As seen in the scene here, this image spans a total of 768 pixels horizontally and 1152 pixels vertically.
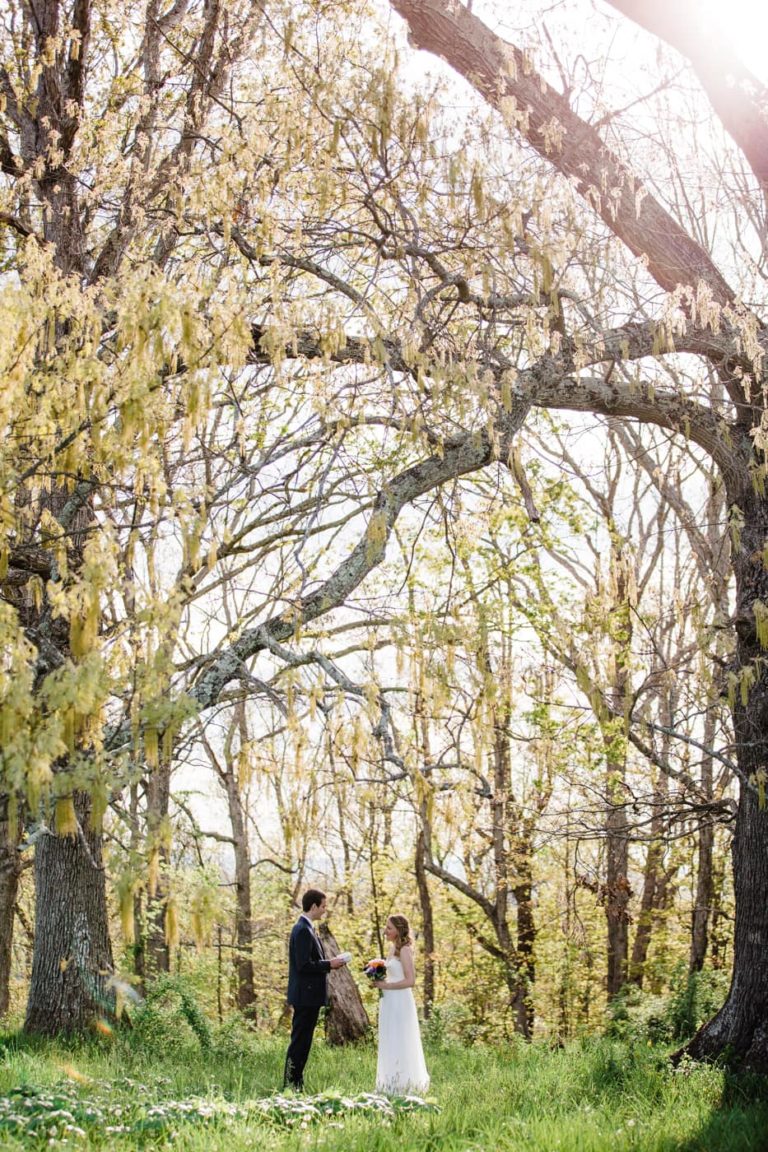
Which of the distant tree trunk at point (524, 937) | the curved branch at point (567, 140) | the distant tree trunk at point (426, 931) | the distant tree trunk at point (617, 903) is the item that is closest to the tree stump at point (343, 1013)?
the distant tree trunk at point (617, 903)

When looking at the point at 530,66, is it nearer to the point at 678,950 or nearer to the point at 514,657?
the point at 514,657

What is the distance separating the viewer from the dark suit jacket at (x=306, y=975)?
6.65 metres

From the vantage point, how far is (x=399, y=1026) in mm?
7102

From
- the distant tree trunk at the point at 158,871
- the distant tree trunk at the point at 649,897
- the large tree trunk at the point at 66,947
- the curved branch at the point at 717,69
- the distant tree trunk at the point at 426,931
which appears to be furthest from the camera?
the distant tree trunk at the point at 426,931

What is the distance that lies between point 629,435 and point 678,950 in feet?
25.0

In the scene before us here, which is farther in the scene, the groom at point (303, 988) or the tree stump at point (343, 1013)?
the tree stump at point (343, 1013)

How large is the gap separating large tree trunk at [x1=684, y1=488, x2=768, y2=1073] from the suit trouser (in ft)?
8.48

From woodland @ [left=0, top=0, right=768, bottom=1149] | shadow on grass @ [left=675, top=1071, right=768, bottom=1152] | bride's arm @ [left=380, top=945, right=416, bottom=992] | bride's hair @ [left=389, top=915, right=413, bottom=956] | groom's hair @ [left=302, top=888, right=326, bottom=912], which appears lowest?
shadow on grass @ [left=675, top=1071, right=768, bottom=1152]

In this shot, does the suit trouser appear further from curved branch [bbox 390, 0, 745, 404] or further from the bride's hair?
curved branch [bbox 390, 0, 745, 404]

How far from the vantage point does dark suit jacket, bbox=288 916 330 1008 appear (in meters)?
6.65

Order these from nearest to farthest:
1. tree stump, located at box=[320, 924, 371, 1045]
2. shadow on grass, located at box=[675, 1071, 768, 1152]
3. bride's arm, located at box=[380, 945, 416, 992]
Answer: shadow on grass, located at box=[675, 1071, 768, 1152], bride's arm, located at box=[380, 945, 416, 992], tree stump, located at box=[320, 924, 371, 1045]

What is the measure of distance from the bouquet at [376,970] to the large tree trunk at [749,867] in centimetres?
214

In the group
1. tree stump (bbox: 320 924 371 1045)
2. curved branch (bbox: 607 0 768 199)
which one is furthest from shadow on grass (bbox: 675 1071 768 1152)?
curved branch (bbox: 607 0 768 199)

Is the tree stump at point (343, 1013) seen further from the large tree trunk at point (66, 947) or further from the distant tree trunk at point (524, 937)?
the distant tree trunk at point (524, 937)
